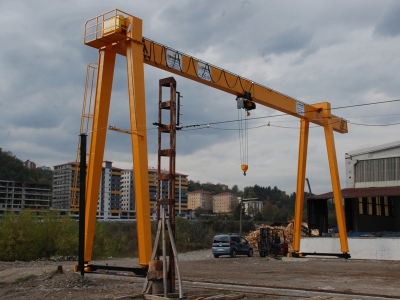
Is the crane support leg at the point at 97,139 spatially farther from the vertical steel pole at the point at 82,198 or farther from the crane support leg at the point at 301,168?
the crane support leg at the point at 301,168

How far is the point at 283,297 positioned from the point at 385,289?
124 inches

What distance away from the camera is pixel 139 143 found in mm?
12586

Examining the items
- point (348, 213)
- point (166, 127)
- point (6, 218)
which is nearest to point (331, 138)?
point (348, 213)

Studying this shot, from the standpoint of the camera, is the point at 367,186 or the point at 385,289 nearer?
the point at 385,289

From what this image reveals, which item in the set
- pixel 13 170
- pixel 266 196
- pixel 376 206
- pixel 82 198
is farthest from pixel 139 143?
pixel 266 196

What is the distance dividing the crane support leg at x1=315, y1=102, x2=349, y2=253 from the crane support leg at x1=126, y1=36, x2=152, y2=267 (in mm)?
11916

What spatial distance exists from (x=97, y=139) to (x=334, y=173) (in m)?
13.1

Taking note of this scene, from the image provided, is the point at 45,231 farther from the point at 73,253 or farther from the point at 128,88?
the point at 128,88

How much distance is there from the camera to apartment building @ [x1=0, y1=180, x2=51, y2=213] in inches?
3435

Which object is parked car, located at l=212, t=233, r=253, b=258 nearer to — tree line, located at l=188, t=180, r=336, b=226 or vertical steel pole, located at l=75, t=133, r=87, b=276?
vertical steel pole, located at l=75, t=133, r=87, b=276

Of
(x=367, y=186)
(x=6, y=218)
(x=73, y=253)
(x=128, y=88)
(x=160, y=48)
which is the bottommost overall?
(x=73, y=253)

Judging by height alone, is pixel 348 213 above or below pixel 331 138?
below

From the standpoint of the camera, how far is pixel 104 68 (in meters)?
13.8

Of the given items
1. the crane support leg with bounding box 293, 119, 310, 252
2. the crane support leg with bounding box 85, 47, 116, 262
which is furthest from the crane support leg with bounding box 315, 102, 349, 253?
the crane support leg with bounding box 85, 47, 116, 262
